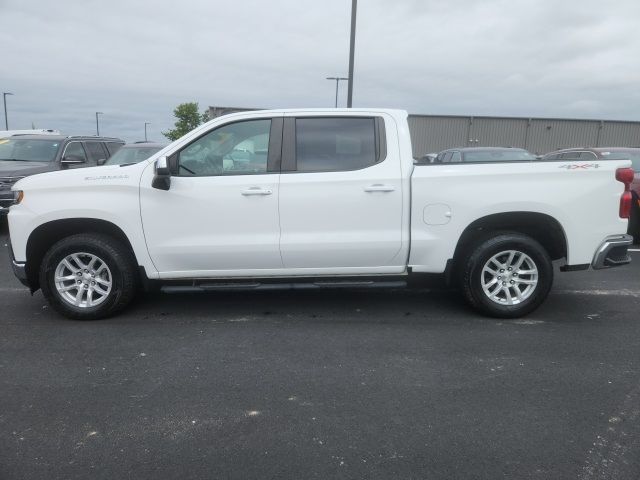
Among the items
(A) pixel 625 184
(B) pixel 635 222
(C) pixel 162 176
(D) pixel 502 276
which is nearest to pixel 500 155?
(B) pixel 635 222

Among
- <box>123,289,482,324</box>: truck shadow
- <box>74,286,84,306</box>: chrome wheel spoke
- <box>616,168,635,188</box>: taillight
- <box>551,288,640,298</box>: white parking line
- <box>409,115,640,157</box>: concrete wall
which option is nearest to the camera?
<box>616,168,635,188</box>: taillight

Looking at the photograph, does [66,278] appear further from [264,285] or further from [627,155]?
[627,155]

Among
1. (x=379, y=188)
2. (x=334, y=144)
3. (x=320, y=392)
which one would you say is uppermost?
(x=334, y=144)

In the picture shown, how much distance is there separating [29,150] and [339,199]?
8.63m

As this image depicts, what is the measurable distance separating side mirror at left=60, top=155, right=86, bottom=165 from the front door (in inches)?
256

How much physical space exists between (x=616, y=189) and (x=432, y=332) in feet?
6.86

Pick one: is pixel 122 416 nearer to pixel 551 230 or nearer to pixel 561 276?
pixel 551 230

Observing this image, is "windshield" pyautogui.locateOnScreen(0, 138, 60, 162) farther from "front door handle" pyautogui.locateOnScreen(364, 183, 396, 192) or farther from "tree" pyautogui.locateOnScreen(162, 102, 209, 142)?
"tree" pyautogui.locateOnScreen(162, 102, 209, 142)

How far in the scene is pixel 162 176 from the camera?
4414 millimetres

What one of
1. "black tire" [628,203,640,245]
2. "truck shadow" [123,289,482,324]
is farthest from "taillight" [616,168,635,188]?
"black tire" [628,203,640,245]

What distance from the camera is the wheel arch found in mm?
4590

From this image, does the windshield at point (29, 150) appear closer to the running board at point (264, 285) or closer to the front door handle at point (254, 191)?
the running board at point (264, 285)

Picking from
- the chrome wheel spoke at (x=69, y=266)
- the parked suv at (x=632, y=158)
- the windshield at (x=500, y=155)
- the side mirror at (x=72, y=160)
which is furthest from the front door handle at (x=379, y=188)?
the side mirror at (x=72, y=160)

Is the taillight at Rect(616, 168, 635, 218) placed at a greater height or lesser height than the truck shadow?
greater
